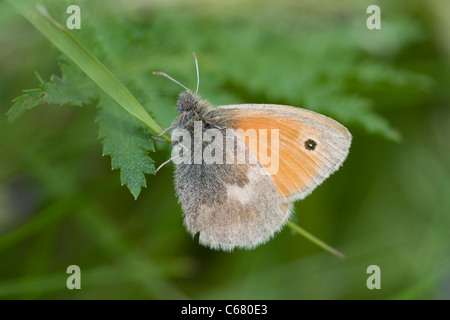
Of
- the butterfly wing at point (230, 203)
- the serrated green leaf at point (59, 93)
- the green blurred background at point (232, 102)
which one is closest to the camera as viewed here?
the serrated green leaf at point (59, 93)

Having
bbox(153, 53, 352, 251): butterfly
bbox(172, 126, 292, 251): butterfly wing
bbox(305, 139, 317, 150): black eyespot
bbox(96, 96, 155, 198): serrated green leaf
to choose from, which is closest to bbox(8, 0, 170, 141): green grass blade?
bbox(96, 96, 155, 198): serrated green leaf

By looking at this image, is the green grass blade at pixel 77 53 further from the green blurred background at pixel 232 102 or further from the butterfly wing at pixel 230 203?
the butterfly wing at pixel 230 203

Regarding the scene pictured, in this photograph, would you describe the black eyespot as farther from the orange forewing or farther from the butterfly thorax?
the butterfly thorax

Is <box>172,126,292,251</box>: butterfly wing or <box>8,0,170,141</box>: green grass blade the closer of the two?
<box>8,0,170,141</box>: green grass blade

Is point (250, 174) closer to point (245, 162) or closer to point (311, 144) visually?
point (245, 162)

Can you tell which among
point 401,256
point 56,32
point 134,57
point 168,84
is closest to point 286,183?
point 168,84

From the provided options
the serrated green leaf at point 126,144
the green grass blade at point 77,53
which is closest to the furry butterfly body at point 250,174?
the serrated green leaf at point 126,144
